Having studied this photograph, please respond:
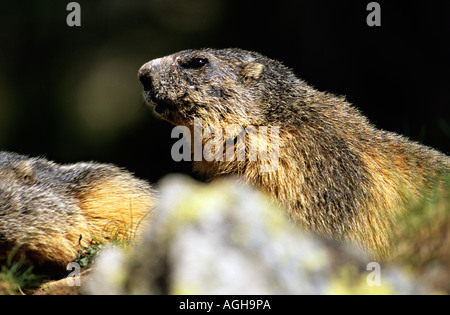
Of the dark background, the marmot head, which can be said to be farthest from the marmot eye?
the dark background

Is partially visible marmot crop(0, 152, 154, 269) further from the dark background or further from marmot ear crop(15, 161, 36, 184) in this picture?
the dark background

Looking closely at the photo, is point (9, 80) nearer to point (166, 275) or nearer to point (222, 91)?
point (222, 91)

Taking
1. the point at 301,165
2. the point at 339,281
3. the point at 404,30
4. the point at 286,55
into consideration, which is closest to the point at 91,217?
the point at 301,165

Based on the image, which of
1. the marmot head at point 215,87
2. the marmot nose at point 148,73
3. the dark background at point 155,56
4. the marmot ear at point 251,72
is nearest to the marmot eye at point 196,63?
the marmot head at point 215,87

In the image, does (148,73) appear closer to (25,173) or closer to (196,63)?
(196,63)

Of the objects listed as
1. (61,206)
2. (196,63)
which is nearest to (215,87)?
(196,63)

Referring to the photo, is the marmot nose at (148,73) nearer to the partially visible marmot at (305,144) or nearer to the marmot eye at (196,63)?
the partially visible marmot at (305,144)
